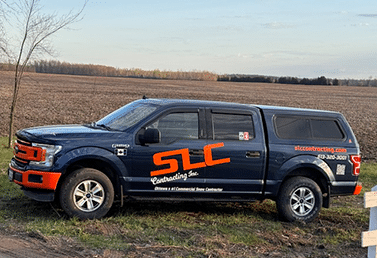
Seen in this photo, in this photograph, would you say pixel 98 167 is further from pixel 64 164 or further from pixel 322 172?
pixel 322 172

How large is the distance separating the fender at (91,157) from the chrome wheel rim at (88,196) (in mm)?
335

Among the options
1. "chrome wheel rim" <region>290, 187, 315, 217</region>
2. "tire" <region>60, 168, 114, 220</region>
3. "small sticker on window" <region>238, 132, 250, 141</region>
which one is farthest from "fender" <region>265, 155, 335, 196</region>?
"tire" <region>60, 168, 114, 220</region>

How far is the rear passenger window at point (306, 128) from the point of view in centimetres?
831

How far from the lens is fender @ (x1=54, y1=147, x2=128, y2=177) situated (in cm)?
725

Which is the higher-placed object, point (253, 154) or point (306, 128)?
point (306, 128)

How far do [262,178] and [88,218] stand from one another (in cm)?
270

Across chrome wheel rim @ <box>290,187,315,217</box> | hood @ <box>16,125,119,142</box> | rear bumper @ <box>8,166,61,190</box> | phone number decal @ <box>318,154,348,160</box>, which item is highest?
hood @ <box>16,125,119,142</box>

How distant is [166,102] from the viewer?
8023 mm

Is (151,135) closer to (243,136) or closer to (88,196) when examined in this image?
(88,196)

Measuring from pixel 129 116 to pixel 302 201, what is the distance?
3045 mm

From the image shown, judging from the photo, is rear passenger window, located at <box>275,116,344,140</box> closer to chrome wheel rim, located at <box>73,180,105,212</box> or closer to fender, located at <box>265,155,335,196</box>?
fender, located at <box>265,155,335,196</box>

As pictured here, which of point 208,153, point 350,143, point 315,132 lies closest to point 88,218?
point 208,153

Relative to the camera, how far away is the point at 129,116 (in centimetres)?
812

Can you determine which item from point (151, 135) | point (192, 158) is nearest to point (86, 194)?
point (151, 135)
